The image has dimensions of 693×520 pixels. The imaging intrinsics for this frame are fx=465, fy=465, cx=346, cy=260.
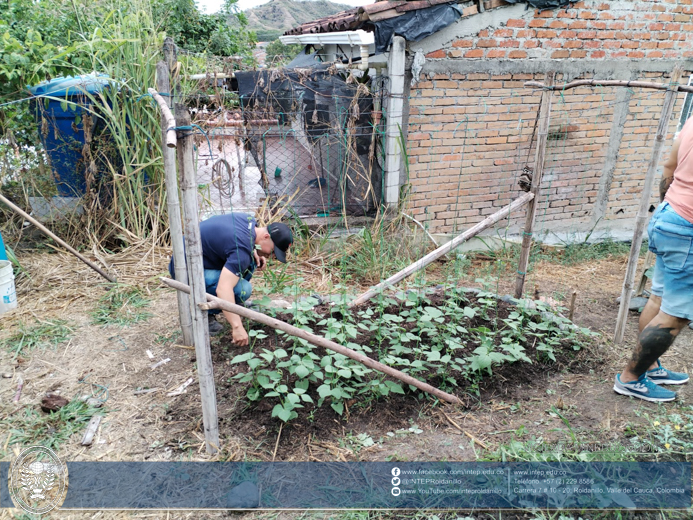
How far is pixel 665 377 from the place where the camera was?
3.24 m

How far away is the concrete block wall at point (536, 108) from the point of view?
5.25m

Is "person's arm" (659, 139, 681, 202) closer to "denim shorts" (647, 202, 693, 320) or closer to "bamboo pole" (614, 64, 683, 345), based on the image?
"bamboo pole" (614, 64, 683, 345)

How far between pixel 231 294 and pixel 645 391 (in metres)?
2.77

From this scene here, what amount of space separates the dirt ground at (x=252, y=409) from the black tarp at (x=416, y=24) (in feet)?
10.7

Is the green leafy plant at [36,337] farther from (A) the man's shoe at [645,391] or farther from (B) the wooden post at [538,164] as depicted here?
(A) the man's shoe at [645,391]

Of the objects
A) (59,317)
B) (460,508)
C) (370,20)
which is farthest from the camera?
(370,20)

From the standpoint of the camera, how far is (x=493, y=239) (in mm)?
5938

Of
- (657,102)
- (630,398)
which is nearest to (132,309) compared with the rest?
(630,398)

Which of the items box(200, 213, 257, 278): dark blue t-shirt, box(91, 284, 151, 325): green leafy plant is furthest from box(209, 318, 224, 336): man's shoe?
box(91, 284, 151, 325): green leafy plant

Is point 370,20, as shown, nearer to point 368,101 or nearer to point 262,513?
point 368,101

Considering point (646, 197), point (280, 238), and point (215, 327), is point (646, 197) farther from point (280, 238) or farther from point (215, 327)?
point (215, 327)

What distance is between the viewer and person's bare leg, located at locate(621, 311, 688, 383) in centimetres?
278

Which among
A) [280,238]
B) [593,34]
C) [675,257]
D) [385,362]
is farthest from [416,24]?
[385,362]

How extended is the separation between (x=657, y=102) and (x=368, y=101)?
398cm
